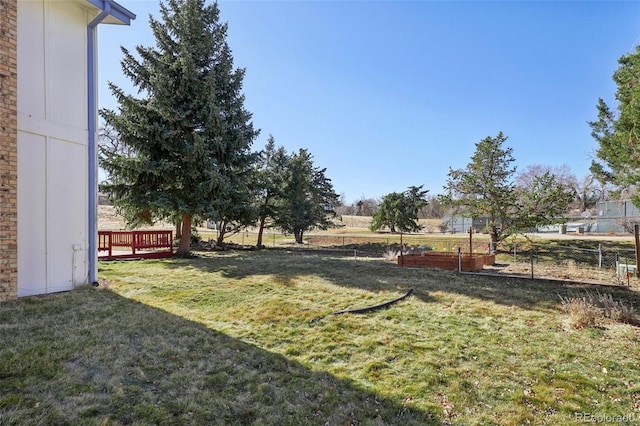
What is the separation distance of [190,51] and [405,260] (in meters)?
11.1

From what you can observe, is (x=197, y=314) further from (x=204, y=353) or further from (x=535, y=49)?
(x=535, y=49)

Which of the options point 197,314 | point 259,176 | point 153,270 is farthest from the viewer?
point 259,176

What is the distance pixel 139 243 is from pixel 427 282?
1073 cm

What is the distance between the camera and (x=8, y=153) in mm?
5152

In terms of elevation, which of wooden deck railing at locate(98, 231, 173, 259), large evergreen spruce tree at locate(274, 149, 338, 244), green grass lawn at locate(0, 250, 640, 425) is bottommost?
green grass lawn at locate(0, 250, 640, 425)

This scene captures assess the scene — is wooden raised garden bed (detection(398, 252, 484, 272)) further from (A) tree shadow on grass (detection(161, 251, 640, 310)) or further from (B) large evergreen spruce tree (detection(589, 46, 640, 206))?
(B) large evergreen spruce tree (detection(589, 46, 640, 206))

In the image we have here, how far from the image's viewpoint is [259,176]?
17.7 meters


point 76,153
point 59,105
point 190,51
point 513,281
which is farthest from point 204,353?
point 190,51

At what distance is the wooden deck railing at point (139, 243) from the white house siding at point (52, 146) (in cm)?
615

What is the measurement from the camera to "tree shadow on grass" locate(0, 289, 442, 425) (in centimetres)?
262

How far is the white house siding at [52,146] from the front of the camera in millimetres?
5594

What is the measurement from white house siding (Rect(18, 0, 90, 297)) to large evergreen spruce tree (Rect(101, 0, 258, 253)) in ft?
18.0

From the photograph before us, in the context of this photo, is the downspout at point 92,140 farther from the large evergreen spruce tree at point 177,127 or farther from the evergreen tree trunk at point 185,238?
the evergreen tree trunk at point 185,238

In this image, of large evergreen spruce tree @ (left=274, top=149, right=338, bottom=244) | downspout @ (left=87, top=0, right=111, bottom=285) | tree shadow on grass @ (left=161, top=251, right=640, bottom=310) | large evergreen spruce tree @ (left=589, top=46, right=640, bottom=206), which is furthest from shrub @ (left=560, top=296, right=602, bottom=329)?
large evergreen spruce tree @ (left=274, top=149, right=338, bottom=244)
